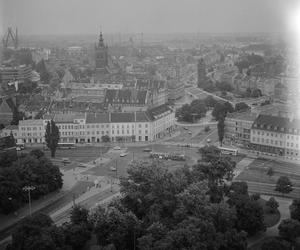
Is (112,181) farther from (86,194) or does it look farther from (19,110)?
(19,110)

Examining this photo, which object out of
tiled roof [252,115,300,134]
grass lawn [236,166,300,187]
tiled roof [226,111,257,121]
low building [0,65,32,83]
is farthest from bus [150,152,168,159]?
low building [0,65,32,83]

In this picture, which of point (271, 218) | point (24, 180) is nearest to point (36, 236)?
point (24, 180)

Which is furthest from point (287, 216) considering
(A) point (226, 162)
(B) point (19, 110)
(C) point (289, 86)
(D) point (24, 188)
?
(C) point (289, 86)

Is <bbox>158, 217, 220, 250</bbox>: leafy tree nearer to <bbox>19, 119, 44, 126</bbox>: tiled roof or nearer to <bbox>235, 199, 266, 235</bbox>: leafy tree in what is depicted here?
<bbox>235, 199, 266, 235</bbox>: leafy tree

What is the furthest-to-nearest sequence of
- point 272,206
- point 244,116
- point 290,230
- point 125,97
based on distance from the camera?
1. point 125,97
2. point 244,116
3. point 272,206
4. point 290,230

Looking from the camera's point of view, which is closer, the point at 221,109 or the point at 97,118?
the point at 97,118

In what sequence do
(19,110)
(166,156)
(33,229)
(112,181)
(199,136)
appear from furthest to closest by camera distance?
1. (19,110)
2. (199,136)
3. (166,156)
4. (112,181)
5. (33,229)

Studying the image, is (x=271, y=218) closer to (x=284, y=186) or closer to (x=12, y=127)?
(x=284, y=186)
